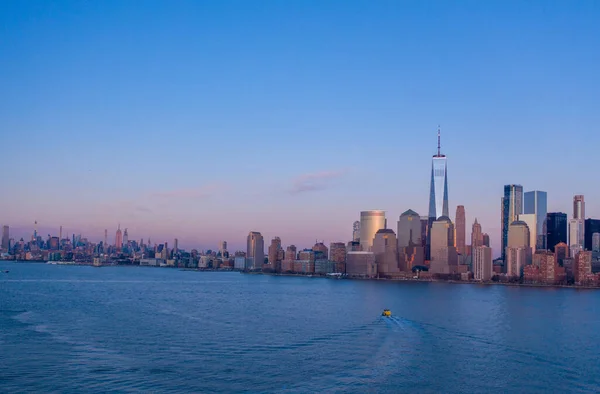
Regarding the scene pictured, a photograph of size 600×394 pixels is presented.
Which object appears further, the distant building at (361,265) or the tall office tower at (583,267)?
the distant building at (361,265)

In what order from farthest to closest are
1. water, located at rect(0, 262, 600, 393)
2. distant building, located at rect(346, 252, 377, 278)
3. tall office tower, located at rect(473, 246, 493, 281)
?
distant building, located at rect(346, 252, 377, 278) < tall office tower, located at rect(473, 246, 493, 281) < water, located at rect(0, 262, 600, 393)

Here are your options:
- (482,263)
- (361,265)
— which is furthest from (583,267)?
(361,265)

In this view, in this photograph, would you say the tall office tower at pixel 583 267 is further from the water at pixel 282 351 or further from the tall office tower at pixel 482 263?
the water at pixel 282 351

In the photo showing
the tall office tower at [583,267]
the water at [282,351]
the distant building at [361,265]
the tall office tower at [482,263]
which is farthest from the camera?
the distant building at [361,265]

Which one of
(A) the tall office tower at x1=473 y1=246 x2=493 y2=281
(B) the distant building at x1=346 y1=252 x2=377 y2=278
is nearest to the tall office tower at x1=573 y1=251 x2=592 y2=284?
(A) the tall office tower at x1=473 y1=246 x2=493 y2=281

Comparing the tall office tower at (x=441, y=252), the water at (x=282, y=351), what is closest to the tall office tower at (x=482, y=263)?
the tall office tower at (x=441, y=252)

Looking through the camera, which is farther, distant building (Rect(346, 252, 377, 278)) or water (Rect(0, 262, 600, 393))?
distant building (Rect(346, 252, 377, 278))

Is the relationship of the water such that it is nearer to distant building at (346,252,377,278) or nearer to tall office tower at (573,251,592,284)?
tall office tower at (573,251,592,284)

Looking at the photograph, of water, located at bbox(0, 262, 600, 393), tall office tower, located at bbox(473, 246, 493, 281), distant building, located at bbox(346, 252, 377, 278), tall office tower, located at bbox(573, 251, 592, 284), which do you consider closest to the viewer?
water, located at bbox(0, 262, 600, 393)
